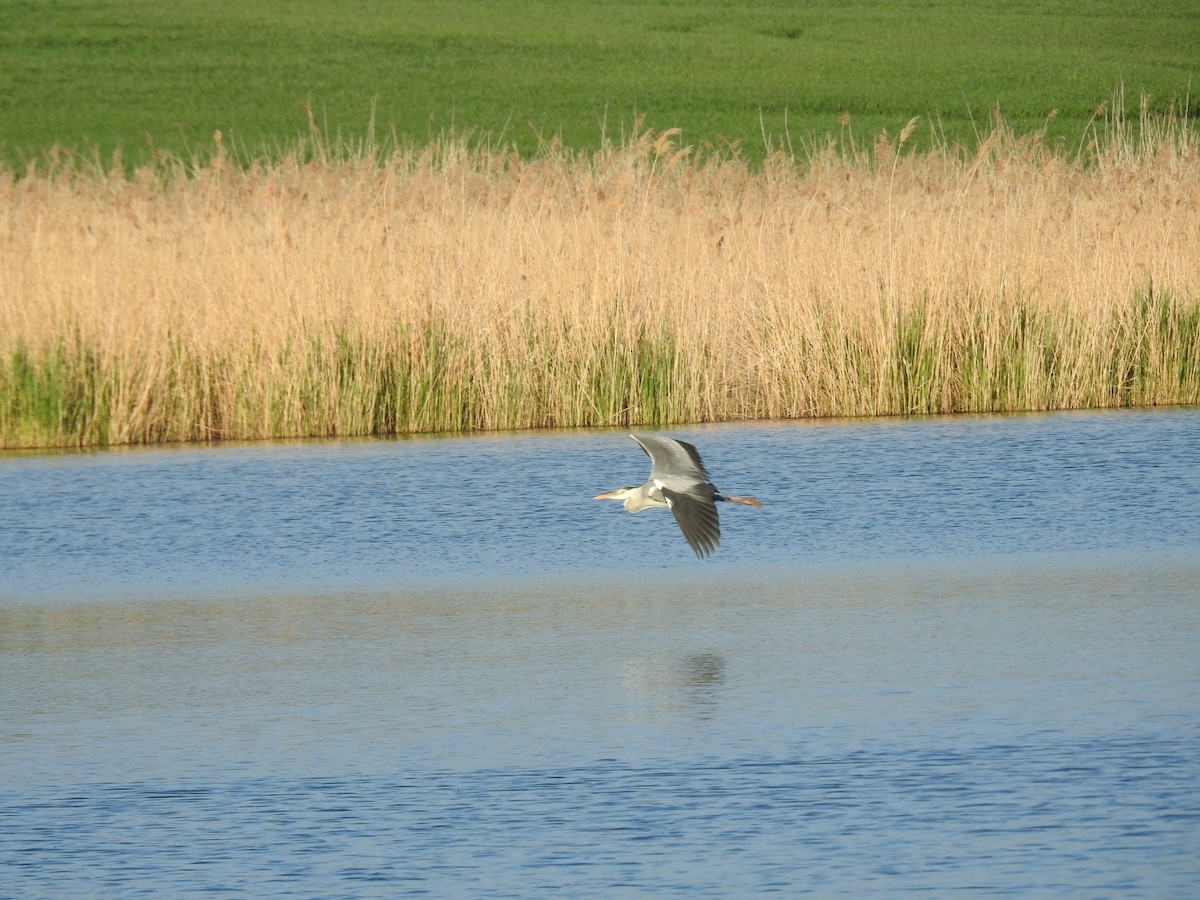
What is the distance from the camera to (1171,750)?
14.3 feet

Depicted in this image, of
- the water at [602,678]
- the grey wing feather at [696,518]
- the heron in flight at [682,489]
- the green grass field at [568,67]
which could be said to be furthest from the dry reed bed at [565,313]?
the green grass field at [568,67]

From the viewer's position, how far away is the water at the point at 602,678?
3879 millimetres

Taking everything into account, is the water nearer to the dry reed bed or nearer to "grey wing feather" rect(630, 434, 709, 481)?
"grey wing feather" rect(630, 434, 709, 481)

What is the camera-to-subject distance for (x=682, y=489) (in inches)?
248

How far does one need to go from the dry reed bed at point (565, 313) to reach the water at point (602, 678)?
1.19 meters

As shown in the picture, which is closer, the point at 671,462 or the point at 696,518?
the point at 696,518

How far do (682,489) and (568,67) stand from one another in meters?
33.6

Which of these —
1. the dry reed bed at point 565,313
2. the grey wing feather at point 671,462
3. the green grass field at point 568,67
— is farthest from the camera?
the green grass field at point 568,67

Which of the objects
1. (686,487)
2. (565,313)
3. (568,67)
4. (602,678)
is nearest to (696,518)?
(686,487)

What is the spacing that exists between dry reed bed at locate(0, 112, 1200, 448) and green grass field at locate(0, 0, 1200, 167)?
19650mm

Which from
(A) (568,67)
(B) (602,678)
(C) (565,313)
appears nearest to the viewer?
(B) (602,678)

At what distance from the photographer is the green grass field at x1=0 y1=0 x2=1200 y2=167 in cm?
3359

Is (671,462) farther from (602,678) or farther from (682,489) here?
(602,678)

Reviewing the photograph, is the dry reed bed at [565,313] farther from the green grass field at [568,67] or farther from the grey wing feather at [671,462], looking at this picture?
the green grass field at [568,67]
